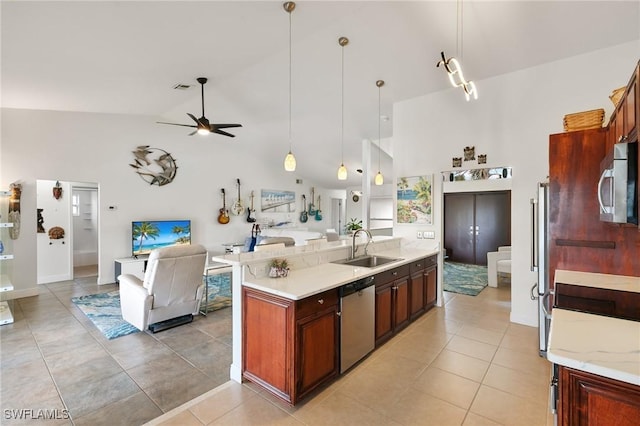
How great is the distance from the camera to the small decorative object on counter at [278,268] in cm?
258

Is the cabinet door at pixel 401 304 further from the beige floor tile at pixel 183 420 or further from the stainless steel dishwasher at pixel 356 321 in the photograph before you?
the beige floor tile at pixel 183 420

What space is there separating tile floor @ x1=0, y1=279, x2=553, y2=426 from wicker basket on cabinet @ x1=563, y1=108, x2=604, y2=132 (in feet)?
7.27

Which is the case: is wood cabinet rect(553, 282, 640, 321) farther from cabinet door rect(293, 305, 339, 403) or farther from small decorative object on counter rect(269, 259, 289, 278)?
small decorative object on counter rect(269, 259, 289, 278)

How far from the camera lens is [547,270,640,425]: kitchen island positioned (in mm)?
1012

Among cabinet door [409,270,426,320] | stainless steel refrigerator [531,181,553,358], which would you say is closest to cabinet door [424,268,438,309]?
cabinet door [409,270,426,320]

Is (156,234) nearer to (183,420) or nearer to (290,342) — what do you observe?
(183,420)

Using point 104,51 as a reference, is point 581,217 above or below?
below

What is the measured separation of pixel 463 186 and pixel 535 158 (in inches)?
171

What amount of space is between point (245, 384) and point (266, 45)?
12.0ft

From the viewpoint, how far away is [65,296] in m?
4.99

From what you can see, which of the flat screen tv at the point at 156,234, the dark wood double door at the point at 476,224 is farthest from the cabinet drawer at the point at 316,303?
the dark wood double door at the point at 476,224

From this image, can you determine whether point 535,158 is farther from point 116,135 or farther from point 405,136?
point 116,135

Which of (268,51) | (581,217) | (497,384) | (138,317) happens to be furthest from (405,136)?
(138,317)

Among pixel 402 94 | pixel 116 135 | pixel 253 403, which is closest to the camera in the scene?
pixel 253 403
